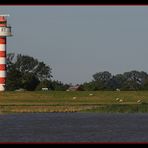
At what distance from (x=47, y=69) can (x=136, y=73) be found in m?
46.9

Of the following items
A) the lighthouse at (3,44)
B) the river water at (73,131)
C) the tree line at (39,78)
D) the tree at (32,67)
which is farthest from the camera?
the tree at (32,67)

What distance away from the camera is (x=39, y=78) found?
12600 centimetres

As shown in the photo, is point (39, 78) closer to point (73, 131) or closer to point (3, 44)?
point (3, 44)

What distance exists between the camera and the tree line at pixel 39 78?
103519 millimetres

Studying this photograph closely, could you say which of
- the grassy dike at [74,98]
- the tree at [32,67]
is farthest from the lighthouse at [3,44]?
the tree at [32,67]

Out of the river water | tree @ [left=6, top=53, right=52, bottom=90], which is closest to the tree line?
tree @ [left=6, top=53, right=52, bottom=90]

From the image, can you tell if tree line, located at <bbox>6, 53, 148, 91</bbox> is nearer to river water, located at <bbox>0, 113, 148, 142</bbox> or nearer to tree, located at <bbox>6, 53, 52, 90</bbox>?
tree, located at <bbox>6, 53, 52, 90</bbox>

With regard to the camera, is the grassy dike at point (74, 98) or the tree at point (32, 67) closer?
the grassy dike at point (74, 98)

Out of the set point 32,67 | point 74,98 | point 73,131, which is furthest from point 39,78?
point 73,131

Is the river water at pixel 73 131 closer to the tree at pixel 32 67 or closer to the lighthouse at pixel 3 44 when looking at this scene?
the lighthouse at pixel 3 44

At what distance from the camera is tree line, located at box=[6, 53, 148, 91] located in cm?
10352

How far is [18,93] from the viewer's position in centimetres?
8075

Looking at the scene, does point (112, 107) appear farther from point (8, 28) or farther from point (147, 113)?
point (8, 28)
